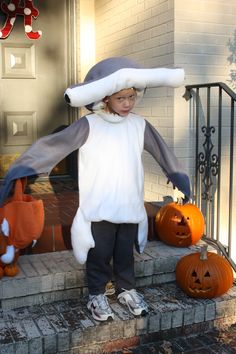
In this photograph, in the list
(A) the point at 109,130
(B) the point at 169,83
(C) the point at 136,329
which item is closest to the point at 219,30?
(B) the point at 169,83

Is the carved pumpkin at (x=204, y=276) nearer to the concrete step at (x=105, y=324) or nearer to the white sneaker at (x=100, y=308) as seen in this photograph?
the concrete step at (x=105, y=324)

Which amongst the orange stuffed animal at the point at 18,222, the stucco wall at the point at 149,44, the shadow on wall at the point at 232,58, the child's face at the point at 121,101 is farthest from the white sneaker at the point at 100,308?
the shadow on wall at the point at 232,58

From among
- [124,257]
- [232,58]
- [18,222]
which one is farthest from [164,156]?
[232,58]

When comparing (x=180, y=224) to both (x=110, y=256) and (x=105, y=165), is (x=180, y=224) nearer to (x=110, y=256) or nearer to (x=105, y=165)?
(x=110, y=256)

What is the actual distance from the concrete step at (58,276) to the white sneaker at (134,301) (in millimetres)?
295

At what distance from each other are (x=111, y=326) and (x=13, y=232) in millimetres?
840

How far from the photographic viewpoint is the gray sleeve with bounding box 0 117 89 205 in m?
2.97

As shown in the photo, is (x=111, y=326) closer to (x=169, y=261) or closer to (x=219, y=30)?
(x=169, y=261)

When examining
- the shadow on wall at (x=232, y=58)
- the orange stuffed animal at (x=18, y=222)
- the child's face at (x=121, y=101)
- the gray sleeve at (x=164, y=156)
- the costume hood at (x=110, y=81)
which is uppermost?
the shadow on wall at (x=232, y=58)

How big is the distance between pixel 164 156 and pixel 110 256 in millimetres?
757

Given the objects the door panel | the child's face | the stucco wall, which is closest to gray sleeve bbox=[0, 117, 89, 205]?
the child's face

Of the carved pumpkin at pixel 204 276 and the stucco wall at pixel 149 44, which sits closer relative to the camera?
the carved pumpkin at pixel 204 276

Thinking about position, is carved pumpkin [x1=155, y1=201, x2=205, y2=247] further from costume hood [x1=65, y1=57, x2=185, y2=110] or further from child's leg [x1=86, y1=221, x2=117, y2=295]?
costume hood [x1=65, y1=57, x2=185, y2=110]

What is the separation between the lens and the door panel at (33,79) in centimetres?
514
